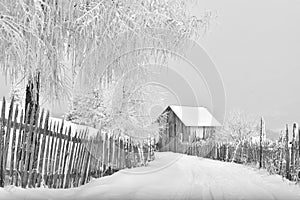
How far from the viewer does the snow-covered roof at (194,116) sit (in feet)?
181

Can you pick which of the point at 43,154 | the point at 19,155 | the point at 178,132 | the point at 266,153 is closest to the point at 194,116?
the point at 178,132

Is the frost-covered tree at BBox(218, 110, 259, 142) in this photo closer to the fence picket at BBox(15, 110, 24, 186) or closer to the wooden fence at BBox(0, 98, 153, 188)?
the wooden fence at BBox(0, 98, 153, 188)

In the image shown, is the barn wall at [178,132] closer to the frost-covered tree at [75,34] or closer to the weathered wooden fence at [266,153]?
the weathered wooden fence at [266,153]

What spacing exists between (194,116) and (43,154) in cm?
5420

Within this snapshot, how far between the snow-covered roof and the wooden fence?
4577cm

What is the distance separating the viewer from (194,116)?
5966cm

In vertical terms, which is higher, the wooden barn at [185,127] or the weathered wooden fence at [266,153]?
the wooden barn at [185,127]

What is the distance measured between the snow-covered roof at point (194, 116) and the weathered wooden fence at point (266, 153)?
1853cm

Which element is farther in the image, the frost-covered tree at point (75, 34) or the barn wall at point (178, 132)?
the barn wall at point (178, 132)

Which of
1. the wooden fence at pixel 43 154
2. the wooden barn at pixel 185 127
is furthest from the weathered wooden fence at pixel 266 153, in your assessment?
A: the wooden barn at pixel 185 127

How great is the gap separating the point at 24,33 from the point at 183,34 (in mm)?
3646

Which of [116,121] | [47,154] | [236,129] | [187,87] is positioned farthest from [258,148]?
[236,129]

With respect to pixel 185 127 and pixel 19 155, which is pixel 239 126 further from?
Answer: pixel 19 155

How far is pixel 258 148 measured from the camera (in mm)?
18516
